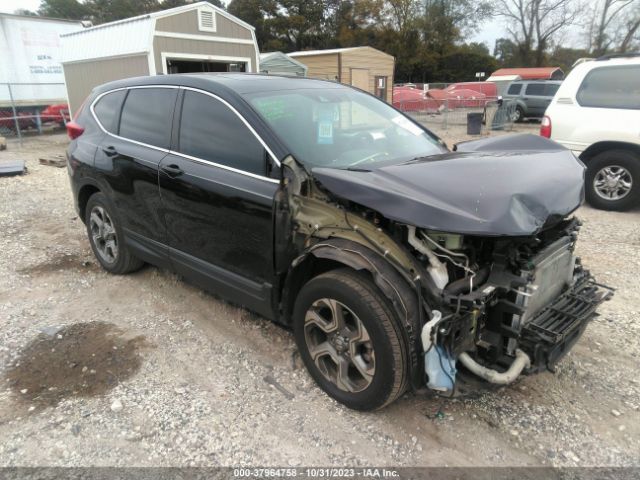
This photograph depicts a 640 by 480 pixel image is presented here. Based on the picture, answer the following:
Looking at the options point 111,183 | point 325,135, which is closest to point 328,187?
point 325,135

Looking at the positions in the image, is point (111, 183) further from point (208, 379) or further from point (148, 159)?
point (208, 379)

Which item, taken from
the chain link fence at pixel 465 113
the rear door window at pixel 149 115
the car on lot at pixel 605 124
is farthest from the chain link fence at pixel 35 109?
the car on lot at pixel 605 124

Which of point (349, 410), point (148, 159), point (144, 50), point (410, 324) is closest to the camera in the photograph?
point (410, 324)

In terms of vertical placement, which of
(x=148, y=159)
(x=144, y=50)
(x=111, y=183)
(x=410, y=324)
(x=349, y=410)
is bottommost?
(x=349, y=410)

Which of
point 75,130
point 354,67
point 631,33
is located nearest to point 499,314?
point 75,130

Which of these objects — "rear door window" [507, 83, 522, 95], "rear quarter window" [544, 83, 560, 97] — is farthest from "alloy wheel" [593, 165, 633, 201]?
"rear door window" [507, 83, 522, 95]

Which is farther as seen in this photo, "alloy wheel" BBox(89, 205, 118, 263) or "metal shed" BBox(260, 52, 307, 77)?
"metal shed" BBox(260, 52, 307, 77)

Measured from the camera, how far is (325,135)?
130 inches

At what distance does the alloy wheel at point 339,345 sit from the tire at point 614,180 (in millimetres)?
5717

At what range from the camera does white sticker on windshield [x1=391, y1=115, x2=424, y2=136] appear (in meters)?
3.87

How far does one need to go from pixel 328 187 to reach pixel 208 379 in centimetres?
157

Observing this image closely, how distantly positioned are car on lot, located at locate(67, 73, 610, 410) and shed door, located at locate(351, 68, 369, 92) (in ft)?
70.8

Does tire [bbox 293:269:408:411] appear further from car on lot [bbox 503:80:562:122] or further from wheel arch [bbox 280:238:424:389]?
car on lot [bbox 503:80:562:122]

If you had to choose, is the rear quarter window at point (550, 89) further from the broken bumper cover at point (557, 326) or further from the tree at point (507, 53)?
the tree at point (507, 53)
